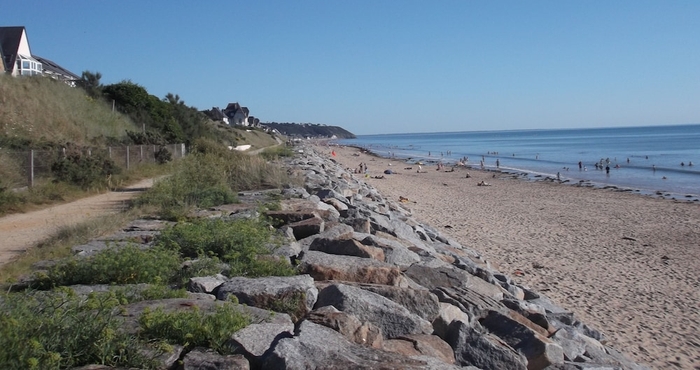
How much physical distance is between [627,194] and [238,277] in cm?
2548

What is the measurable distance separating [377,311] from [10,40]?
43342 mm

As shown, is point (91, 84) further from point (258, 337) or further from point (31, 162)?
point (258, 337)

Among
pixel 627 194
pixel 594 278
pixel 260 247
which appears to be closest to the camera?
pixel 260 247

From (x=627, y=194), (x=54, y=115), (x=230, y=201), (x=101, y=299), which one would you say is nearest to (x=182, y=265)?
(x=101, y=299)

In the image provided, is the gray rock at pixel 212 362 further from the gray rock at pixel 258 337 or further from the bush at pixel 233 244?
the bush at pixel 233 244

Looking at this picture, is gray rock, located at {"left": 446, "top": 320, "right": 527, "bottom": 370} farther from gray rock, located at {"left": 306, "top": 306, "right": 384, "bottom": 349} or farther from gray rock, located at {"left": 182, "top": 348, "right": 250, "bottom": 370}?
gray rock, located at {"left": 182, "top": 348, "right": 250, "bottom": 370}

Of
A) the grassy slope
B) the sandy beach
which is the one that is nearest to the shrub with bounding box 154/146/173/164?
the grassy slope

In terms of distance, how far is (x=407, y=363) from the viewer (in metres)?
3.27

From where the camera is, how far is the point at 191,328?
3.28 metres

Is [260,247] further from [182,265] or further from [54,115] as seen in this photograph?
[54,115]

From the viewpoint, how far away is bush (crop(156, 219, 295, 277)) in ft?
16.3

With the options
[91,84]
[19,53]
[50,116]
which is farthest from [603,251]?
[19,53]

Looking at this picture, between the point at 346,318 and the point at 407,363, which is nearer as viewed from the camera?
the point at 407,363

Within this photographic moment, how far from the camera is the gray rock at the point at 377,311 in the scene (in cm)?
412
